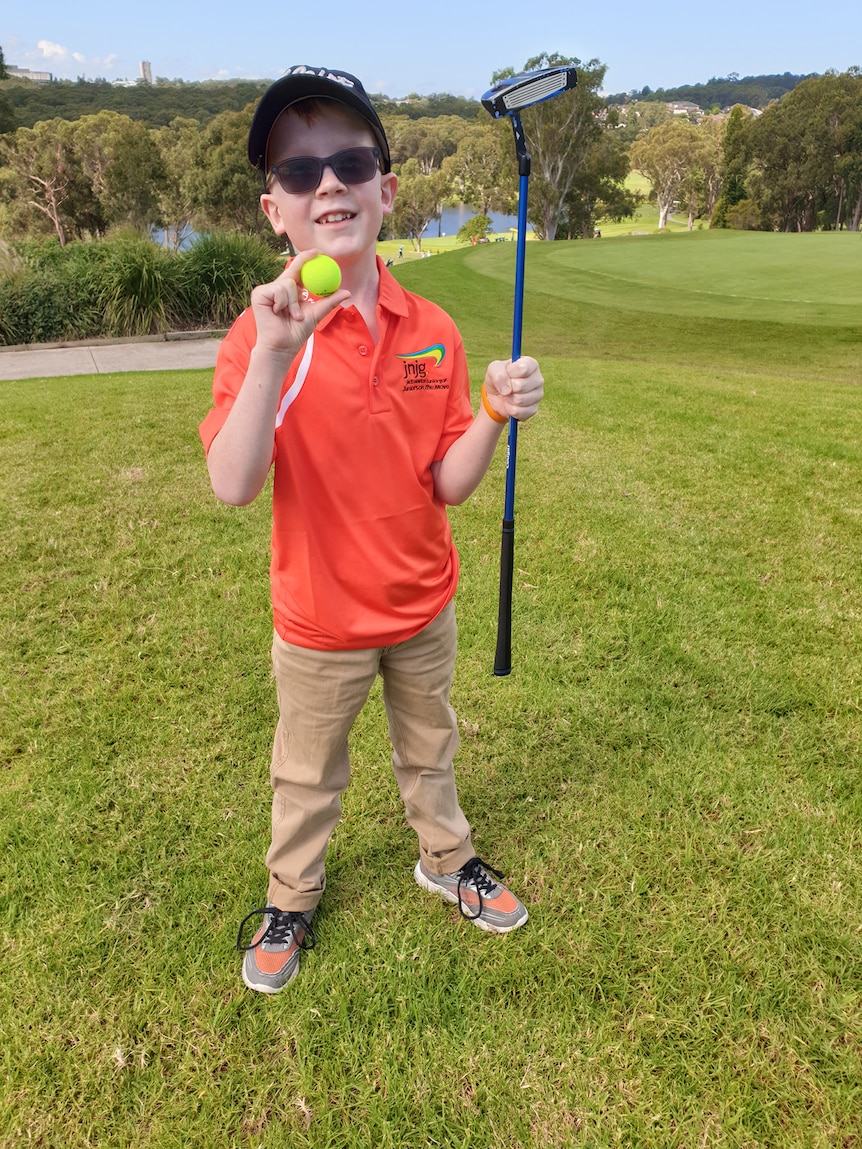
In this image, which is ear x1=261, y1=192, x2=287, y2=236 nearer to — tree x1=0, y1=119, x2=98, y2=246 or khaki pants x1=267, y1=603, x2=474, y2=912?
khaki pants x1=267, y1=603, x2=474, y2=912

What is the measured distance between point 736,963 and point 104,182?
157 feet

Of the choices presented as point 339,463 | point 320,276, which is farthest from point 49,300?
point 320,276

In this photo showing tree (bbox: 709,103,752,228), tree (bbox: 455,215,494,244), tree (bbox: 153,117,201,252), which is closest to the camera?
tree (bbox: 153,117,201,252)

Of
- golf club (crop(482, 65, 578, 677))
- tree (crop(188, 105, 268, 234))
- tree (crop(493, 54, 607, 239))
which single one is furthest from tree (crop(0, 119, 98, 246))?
golf club (crop(482, 65, 578, 677))

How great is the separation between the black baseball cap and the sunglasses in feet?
0.28

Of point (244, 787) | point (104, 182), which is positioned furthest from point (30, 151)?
point (244, 787)

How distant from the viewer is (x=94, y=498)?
450cm

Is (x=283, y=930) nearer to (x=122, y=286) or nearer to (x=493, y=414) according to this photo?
(x=493, y=414)

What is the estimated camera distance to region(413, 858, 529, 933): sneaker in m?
2.06

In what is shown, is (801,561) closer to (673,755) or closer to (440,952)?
(673,755)

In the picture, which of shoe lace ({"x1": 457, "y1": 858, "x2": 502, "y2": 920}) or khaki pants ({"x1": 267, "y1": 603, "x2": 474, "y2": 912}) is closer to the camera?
khaki pants ({"x1": 267, "y1": 603, "x2": 474, "y2": 912})

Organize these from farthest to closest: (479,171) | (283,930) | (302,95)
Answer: (479,171)
(283,930)
(302,95)

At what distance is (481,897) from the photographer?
2080 millimetres

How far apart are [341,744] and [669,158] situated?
70021mm
